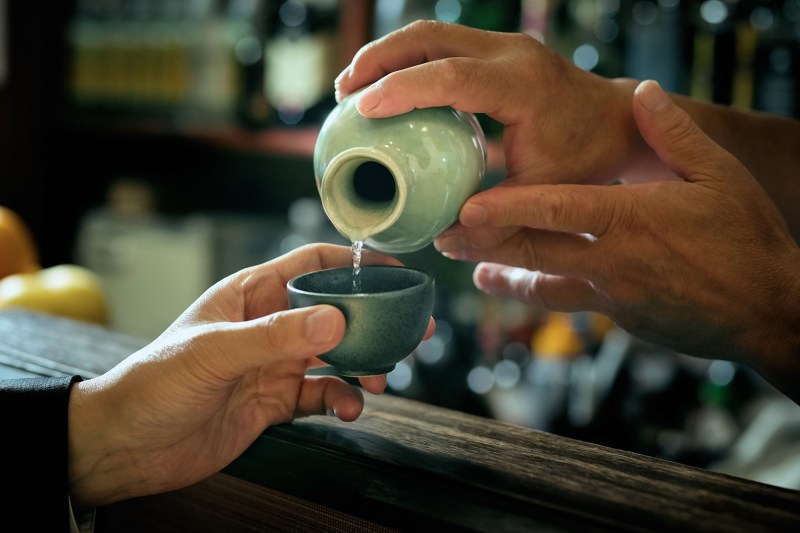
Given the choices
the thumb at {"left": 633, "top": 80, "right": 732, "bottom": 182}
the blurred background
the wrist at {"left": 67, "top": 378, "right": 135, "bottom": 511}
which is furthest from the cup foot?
the blurred background

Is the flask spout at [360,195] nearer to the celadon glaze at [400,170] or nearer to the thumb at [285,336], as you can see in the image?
the celadon glaze at [400,170]

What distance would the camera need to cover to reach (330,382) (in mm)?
863

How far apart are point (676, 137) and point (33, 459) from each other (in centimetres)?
79

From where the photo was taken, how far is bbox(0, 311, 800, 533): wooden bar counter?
607 mm

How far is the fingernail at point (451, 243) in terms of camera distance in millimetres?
1029

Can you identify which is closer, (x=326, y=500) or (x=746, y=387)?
(x=326, y=500)

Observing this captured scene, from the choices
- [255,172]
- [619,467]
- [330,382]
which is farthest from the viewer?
[255,172]

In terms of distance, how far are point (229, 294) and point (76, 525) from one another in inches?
11.0

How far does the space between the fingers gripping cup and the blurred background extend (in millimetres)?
1122

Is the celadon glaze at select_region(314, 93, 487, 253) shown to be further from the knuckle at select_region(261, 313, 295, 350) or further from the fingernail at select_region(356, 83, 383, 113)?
the knuckle at select_region(261, 313, 295, 350)

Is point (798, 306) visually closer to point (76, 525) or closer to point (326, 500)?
point (326, 500)

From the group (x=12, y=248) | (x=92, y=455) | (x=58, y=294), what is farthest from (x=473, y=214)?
(x=12, y=248)

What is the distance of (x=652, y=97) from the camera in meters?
0.97

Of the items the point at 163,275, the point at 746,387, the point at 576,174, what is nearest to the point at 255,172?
the point at 163,275
